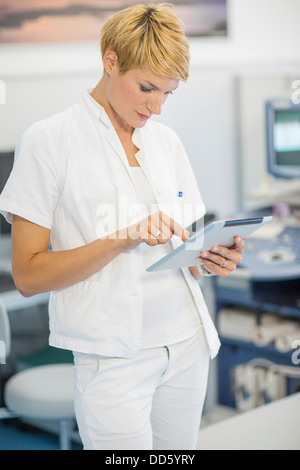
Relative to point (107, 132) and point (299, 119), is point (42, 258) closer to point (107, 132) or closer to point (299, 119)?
point (107, 132)

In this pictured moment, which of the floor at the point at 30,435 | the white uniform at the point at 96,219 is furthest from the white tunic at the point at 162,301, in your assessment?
the floor at the point at 30,435

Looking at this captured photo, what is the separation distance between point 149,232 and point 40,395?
1.09 metres

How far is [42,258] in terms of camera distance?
114cm

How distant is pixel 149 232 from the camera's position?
1.11 meters

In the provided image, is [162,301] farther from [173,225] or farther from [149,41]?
[149,41]

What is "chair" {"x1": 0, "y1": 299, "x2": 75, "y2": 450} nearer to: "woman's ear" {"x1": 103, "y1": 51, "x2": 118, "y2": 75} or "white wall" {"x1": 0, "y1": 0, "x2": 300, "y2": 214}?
"woman's ear" {"x1": 103, "y1": 51, "x2": 118, "y2": 75}

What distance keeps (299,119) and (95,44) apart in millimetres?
963

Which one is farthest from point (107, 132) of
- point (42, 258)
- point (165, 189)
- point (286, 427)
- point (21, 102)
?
point (21, 102)

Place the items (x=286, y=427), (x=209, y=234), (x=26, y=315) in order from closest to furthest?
(x=209, y=234) → (x=286, y=427) → (x=26, y=315)

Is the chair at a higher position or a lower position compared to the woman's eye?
lower

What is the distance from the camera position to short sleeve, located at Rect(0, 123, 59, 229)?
3.72 ft

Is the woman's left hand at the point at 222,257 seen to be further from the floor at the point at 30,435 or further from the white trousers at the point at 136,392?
the floor at the point at 30,435

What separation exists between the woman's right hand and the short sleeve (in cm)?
14

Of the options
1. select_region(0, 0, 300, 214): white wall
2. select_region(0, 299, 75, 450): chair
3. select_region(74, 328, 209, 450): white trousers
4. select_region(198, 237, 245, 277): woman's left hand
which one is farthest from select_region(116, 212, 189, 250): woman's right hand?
select_region(0, 0, 300, 214): white wall
